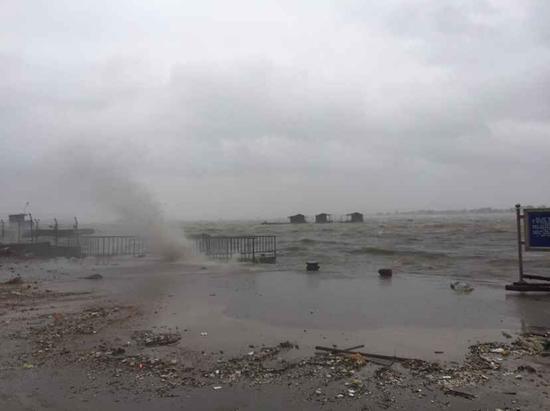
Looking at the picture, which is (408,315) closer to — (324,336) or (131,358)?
(324,336)

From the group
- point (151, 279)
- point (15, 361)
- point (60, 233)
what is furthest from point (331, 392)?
point (60, 233)

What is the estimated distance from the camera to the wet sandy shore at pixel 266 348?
559cm

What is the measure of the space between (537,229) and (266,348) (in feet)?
31.2

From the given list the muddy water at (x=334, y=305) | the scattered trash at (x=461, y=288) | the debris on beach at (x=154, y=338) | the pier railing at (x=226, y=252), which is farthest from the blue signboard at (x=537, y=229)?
the pier railing at (x=226, y=252)

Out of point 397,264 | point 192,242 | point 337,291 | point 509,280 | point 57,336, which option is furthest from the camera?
point 192,242

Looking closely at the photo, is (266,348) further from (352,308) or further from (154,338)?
(352,308)

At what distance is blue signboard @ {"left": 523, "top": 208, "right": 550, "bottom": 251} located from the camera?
12973mm

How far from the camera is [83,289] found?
15.5 metres

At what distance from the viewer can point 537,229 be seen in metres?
13.1

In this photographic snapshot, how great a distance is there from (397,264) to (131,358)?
20602 mm

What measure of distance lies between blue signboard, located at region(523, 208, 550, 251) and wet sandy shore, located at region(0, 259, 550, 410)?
1529 mm

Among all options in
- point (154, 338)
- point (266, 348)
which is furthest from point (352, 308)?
point (154, 338)

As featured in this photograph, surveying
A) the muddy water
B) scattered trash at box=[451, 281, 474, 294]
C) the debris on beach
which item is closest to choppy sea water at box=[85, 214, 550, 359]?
the muddy water

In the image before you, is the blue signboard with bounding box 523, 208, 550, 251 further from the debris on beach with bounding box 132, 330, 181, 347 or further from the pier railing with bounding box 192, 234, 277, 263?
the pier railing with bounding box 192, 234, 277, 263
